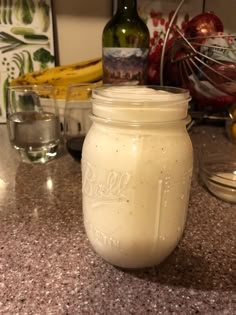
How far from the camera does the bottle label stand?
0.67 m

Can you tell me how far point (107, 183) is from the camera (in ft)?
0.97

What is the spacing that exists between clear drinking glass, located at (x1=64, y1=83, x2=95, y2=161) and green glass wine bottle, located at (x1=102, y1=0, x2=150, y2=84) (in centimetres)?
11

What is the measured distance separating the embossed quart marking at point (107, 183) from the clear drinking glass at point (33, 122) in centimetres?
32

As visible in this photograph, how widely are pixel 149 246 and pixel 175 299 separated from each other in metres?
0.05

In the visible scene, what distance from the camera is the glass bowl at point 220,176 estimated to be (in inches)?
18.1

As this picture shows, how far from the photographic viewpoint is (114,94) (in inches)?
11.5

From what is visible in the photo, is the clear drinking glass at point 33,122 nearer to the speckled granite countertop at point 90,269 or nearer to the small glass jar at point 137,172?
the speckled granite countertop at point 90,269

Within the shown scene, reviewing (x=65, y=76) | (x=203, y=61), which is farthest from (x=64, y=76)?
(x=203, y=61)

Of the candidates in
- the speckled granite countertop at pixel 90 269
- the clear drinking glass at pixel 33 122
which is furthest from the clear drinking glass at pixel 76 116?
the speckled granite countertop at pixel 90 269

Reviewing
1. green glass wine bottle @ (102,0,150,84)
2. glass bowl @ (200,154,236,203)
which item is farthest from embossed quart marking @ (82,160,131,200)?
green glass wine bottle @ (102,0,150,84)

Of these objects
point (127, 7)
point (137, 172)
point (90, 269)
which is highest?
point (127, 7)

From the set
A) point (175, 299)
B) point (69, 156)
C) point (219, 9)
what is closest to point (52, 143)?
point (69, 156)

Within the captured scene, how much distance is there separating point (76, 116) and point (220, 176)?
0.90 feet

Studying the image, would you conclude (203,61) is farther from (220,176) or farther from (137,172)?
(137,172)
